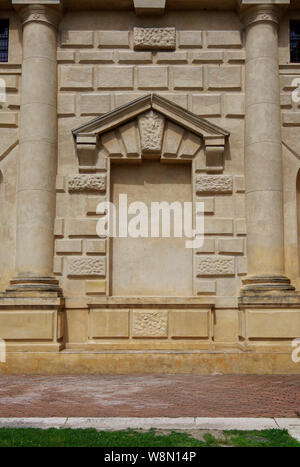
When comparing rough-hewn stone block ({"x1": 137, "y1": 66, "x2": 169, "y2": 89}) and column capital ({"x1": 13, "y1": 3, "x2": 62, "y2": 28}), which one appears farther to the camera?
rough-hewn stone block ({"x1": 137, "y1": 66, "x2": 169, "y2": 89})

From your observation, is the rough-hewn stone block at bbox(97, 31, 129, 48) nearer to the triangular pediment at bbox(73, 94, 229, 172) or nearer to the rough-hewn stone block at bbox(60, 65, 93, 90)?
the rough-hewn stone block at bbox(60, 65, 93, 90)

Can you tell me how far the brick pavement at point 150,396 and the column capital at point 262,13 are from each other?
28.9ft

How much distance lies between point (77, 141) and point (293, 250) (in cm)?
604

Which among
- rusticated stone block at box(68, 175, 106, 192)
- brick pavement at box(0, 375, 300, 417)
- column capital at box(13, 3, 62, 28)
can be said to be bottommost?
brick pavement at box(0, 375, 300, 417)

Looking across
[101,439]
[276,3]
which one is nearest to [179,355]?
[101,439]

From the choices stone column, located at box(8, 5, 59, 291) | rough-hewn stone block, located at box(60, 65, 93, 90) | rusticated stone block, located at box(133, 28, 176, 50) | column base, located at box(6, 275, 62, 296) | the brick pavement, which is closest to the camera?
the brick pavement

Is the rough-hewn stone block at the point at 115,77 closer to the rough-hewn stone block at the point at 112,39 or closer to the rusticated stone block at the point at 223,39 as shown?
the rough-hewn stone block at the point at 112,39

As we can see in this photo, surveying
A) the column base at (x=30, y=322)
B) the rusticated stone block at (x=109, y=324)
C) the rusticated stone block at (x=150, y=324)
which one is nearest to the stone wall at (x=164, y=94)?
the rusticated stone block at (x=109, y=324)

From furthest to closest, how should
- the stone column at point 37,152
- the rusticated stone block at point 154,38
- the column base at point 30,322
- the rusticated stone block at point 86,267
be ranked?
the rusticated stone block at point 154,38
the rusticated stone block at point 86,267
the stone column at point 37,152
the column base at point 30,322

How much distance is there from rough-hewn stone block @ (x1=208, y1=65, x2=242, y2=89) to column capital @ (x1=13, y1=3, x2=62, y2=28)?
421 cm

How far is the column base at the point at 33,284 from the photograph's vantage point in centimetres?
1289

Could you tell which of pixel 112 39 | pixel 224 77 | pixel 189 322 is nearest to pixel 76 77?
pixel 112 39

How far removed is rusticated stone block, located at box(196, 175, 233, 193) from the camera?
1373 cm

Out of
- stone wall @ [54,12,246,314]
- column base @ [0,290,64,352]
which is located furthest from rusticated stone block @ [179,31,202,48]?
column base @ [0,290,64,352]
